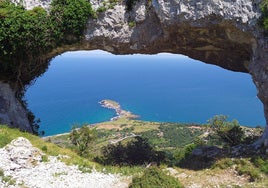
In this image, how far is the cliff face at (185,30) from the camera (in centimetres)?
1528

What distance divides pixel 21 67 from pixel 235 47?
1303 cm

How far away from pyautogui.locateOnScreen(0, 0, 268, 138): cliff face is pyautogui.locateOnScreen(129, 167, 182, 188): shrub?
751cm

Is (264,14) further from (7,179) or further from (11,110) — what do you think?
(11,110)

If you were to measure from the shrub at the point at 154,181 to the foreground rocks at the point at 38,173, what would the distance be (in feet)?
3.23

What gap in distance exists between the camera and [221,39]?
58.2 ft

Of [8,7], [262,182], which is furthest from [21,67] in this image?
[262,182]

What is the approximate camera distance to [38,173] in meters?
12.2

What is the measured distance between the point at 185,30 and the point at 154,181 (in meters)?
9.26

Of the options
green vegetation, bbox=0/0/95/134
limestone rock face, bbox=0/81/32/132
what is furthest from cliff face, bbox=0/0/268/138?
limestone rock face, bbox=0/81/32/132

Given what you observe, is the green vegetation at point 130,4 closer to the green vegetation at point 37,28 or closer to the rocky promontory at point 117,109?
the green vegetation at point 37,28

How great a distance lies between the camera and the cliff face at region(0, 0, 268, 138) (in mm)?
15281

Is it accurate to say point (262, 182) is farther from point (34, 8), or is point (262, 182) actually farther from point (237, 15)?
point (34, 8)

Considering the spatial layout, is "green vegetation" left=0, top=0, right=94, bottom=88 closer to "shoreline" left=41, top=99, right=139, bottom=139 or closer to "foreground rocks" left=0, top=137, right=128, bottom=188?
"foreground rocks" left=0, top=137, right=128, bottom=188

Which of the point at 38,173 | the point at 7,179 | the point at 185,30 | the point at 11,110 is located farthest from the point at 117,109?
the point at 7,179
